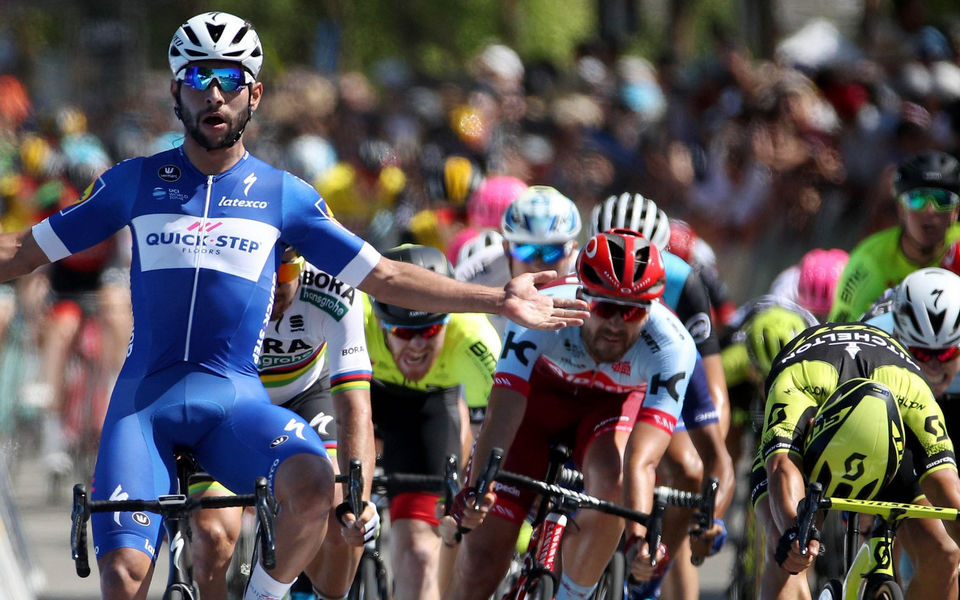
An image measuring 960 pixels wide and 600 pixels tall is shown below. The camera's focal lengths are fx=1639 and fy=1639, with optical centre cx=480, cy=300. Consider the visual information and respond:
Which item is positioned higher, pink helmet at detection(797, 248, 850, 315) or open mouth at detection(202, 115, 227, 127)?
pink helmet at detection(797, 248, 850, 315)

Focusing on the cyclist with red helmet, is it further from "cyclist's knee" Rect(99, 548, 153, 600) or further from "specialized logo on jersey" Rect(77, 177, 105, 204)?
"specialized logo on jersey" Rect(77, 177, 105, 204)

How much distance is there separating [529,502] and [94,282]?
860 centimetres

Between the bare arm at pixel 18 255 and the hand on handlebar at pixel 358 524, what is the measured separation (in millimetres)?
1422

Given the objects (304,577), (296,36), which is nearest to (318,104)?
(304,577)

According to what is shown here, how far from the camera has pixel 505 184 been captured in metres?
12.7

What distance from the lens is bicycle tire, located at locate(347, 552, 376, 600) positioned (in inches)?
295

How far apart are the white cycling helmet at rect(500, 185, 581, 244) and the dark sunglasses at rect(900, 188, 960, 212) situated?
6.44 feet

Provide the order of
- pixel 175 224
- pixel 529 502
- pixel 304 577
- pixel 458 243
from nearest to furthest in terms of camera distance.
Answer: pixel 175 224
pixel 529 502
pixel 304 577
pixel 458 243

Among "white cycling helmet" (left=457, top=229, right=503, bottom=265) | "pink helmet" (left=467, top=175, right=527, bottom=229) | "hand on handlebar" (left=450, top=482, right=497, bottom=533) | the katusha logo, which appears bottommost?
"hand on handlebar" (left=450, top=482, right=497, bottom=533)

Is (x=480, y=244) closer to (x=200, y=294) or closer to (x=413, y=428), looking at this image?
(x=413, y=428)

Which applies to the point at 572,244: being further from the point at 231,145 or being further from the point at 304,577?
the point at 231,145

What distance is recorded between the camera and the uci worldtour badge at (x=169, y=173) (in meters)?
5.92

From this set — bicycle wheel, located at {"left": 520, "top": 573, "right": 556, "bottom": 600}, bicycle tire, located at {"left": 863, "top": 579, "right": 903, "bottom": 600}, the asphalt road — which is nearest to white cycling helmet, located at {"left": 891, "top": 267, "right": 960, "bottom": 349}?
bicycle tire, located at {"left": 863, "top": 579, "right": 903, "bottom": 600}

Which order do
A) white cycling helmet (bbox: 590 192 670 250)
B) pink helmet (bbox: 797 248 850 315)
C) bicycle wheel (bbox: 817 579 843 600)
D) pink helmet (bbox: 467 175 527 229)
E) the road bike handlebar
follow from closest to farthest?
the road bike handlebar, bicycle wheel (bbox: 817 579 843 600), white cycling helmet (bbox: 590 192 670 250), pink helmet (bbox: 797 248 850 315), pink helmet (bbox: 467 175 527 229)
